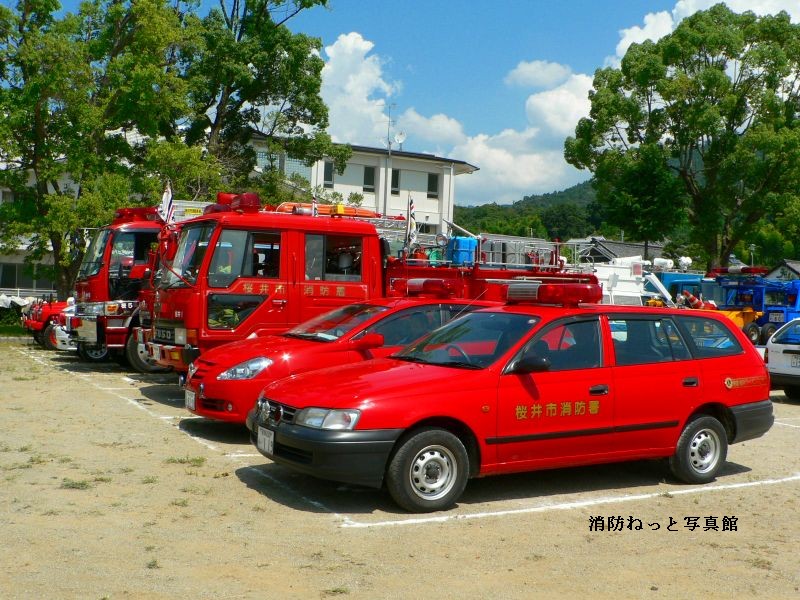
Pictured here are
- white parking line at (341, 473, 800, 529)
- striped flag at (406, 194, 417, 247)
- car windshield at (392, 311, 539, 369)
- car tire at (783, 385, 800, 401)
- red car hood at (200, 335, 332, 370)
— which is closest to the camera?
white parking line at (341, 473, 800, 529)

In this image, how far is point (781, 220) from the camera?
32.8m

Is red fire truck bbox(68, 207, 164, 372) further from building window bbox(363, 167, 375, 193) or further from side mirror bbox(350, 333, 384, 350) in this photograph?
building window bbox(363, 167, 375, 193)

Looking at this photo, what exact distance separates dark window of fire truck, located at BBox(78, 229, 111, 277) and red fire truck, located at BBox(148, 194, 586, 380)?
4.50 m

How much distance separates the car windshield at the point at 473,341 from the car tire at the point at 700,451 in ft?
6.02

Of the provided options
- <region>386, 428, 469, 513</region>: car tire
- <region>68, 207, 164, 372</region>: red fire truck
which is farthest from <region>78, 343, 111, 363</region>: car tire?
<region>386, 428, 469, 513</region>: car tire

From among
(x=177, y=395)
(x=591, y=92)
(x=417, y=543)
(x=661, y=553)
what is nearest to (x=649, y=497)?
(x=661, y=553)

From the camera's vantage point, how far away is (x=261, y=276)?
37.9 feet

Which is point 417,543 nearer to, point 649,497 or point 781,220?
point 649,497

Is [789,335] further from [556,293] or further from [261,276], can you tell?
[261,276]

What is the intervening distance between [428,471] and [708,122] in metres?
28.5

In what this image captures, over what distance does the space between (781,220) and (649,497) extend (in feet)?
93.8

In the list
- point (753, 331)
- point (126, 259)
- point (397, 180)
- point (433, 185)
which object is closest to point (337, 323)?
point (126, 259)

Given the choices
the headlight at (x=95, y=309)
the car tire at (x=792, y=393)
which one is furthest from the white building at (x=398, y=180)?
the car tire at (x=792, y=393)

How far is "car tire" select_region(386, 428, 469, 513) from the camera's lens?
252 inches
